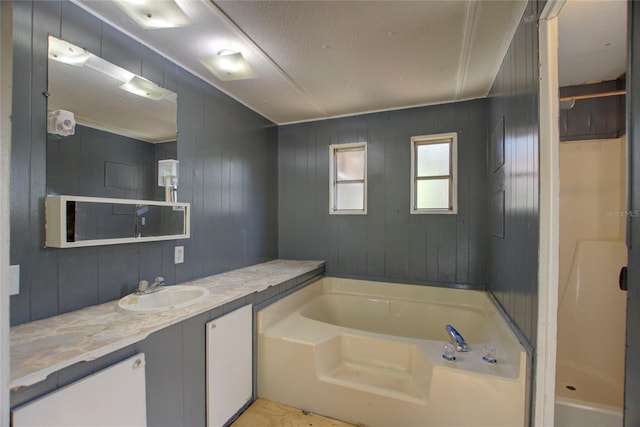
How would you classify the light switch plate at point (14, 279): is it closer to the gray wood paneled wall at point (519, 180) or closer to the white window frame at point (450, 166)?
the gray wood paneled wall at point (519, 180)

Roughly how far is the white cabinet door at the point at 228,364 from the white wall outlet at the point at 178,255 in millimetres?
582

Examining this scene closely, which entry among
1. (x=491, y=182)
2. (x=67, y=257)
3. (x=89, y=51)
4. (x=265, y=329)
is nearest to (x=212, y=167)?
(x=89, y=51)

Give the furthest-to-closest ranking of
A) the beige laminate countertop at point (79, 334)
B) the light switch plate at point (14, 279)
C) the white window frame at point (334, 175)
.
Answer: the white window frame at point (334, 175)
the light switch plate at point (14, 279)
the beige laminate countertop at point (79, 334)

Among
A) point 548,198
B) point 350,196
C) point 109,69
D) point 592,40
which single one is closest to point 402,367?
point 548,198

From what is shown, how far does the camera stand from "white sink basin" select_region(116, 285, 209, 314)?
1.48 meters

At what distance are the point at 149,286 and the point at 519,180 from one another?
2.32 m

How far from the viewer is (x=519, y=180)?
159cm

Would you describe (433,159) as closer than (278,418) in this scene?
No

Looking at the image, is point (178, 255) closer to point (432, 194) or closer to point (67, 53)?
point (67, 53)

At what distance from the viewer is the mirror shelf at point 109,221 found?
4.24 ft

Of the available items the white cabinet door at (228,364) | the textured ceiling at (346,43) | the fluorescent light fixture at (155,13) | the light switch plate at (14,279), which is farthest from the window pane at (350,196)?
the light switch plate at (14,279)

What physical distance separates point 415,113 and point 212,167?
2.08 m

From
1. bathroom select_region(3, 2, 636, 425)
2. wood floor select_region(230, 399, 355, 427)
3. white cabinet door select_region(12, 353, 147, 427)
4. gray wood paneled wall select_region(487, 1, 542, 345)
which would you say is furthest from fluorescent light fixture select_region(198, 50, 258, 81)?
wood floor select_region(230, 399, 355, 427)

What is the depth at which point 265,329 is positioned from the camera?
6.88 feet
